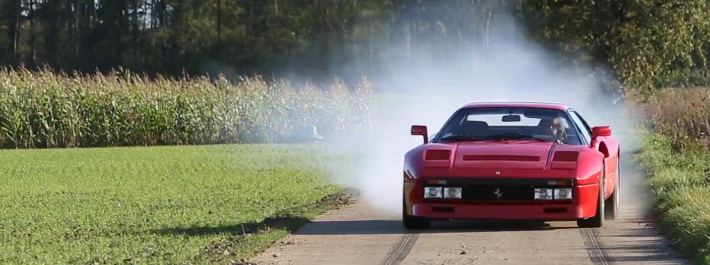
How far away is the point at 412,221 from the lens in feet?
40.3

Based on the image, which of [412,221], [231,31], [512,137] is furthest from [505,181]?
[231,31]

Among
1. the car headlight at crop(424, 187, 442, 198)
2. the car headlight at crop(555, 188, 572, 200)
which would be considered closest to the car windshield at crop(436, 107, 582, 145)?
the car headlight at crop(424, 187, 442, 198)

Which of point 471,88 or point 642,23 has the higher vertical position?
point 642,23

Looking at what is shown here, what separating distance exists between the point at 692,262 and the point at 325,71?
192ft

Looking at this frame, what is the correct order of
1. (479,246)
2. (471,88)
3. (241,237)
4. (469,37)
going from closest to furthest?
(479,246), (241,237), (471,88), (469,37)

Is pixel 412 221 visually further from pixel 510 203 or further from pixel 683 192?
pixel 683 192

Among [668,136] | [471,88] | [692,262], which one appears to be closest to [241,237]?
[692,262]

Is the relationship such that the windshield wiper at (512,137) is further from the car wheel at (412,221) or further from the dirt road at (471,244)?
the car wheel at (412,221)

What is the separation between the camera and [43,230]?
1259 centimetres

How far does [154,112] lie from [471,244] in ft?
79.3

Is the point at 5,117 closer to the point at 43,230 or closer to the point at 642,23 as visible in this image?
the point at 642,23

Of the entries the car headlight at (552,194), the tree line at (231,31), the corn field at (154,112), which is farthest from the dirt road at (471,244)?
the tree line at (231,31)

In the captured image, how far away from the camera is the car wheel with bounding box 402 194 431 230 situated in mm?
12211

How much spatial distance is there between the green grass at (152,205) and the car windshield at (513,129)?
186cm
